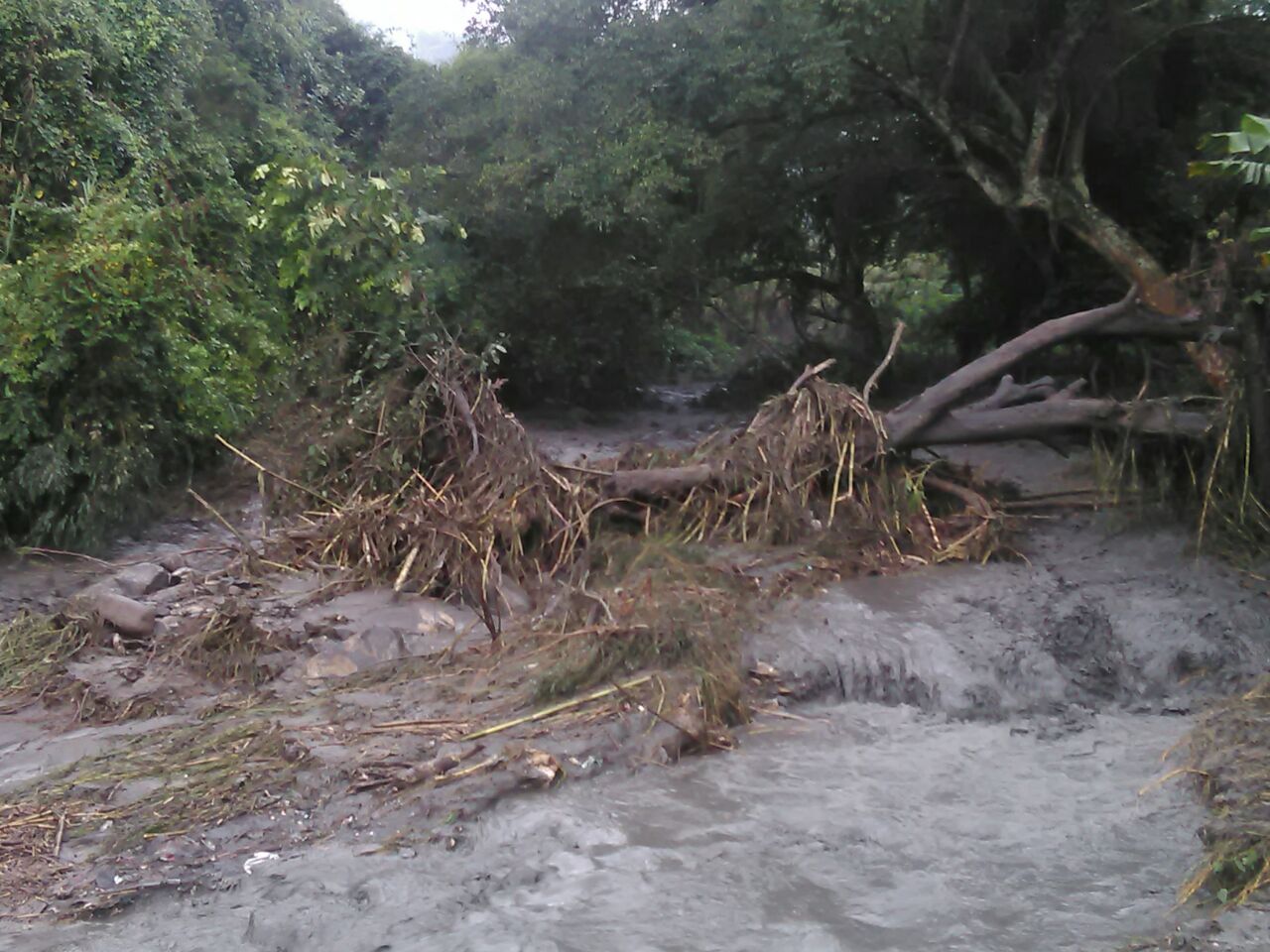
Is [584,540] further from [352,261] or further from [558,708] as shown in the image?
[352,261]

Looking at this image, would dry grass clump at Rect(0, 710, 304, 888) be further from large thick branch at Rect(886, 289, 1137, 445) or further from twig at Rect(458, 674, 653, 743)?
large thick branch at Rect(886, 289, 1137, 445)

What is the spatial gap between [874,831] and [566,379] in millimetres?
11663

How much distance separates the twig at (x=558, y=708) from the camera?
612cm

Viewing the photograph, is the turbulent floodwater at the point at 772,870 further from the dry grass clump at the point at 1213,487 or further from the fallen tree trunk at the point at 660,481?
the fallen tree trunk at the point at 660,481

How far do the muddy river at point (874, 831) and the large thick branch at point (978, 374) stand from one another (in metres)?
1.83

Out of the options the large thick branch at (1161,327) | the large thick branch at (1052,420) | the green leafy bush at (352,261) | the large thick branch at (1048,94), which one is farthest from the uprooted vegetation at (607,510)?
the large thick branch at (1048,94)

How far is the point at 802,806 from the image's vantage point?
5.51 metres

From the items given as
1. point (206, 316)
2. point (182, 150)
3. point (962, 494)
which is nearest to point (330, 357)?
point (206, 316)

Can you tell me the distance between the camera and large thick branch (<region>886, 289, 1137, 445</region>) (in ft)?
30.3

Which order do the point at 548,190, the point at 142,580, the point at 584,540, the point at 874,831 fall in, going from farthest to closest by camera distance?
the point at 548,190
the point at 584,540
the point at 142,580
the point at 874,831

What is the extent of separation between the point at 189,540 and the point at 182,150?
4757 millimetres

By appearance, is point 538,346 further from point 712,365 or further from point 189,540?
point 189,540

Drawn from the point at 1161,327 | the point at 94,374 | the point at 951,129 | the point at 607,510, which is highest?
the point at 951,129

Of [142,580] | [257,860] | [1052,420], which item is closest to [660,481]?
[1052,420]
